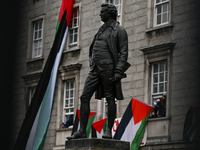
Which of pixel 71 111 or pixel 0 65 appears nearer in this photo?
pixel 0 65

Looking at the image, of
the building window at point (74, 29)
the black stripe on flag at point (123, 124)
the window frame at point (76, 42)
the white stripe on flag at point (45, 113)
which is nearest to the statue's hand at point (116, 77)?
the black stripe on flag at point (123, 124)

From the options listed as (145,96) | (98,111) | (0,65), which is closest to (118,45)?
(0,65)

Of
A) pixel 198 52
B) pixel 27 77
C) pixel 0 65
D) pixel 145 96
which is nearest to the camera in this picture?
pixel 0 65

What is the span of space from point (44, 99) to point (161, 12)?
6.79 metres

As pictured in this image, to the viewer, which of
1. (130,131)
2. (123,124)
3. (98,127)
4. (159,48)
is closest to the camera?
(130,131)

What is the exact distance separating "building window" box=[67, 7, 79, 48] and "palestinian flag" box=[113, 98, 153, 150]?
7247mm

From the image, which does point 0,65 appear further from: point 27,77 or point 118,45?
point 27,77

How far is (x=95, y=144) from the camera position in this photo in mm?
7207

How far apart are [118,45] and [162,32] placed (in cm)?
1248

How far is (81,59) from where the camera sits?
2430 centimetres

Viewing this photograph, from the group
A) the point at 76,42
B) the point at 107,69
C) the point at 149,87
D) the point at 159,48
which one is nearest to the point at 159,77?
the point at 149,87

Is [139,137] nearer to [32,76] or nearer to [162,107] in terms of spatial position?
[162,107]

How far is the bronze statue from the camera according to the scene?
7835mm

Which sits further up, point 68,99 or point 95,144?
point 68,99
